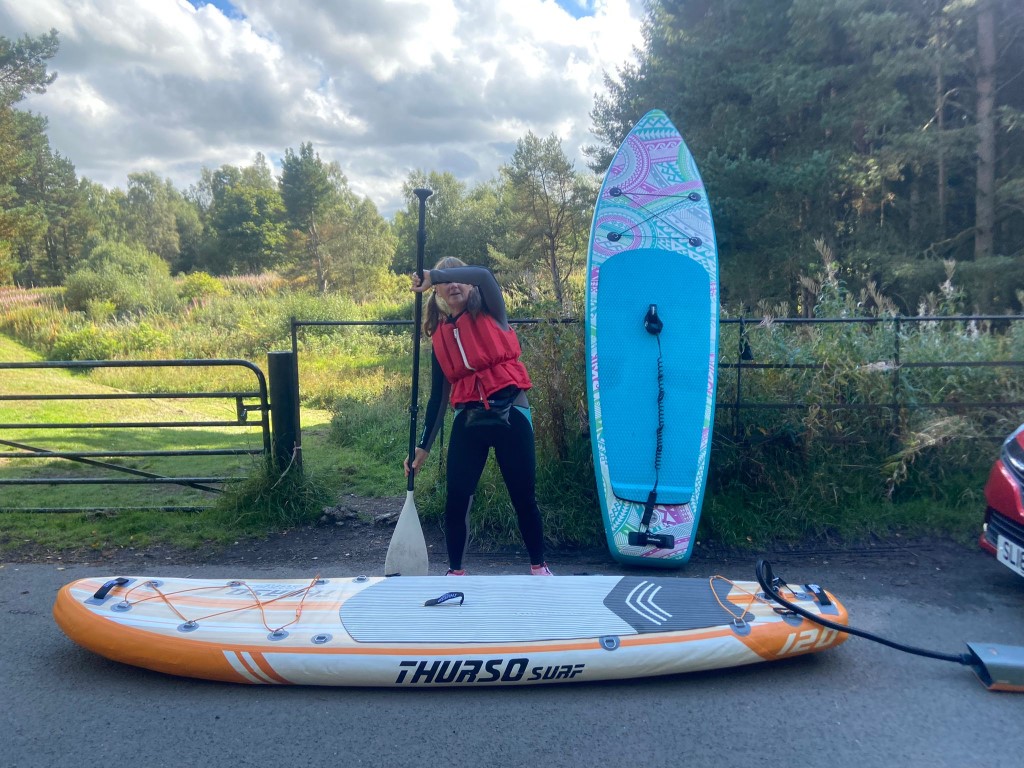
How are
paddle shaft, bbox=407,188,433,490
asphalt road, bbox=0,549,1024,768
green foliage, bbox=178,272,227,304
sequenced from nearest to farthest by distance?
asphalt road, bbox=0,549,1024,768, paddle shaft, bbox=407,188,433,490, green foliage, bbox=178,272,227,304

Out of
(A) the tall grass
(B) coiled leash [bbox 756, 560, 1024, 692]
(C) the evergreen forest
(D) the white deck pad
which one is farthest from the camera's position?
(C) the evergreen forest

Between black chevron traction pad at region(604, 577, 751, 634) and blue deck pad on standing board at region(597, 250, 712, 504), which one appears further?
blue deck pad on standing board at region(597, 250, 712, 504)

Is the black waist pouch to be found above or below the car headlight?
above

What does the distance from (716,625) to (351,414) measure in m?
7.15

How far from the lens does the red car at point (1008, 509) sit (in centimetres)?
373

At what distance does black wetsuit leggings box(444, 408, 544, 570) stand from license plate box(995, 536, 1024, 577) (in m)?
2.52

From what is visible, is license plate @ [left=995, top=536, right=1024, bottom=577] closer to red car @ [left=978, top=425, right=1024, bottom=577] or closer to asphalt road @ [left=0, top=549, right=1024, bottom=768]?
red car @ [left=978, top=425, right=1024, bottom=577]

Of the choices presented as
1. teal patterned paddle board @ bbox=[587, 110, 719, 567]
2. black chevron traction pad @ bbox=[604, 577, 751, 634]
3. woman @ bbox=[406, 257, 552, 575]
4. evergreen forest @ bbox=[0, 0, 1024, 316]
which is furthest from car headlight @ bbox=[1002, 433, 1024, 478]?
evergreen forest @ bbox=[0, 0, 1024, 316]

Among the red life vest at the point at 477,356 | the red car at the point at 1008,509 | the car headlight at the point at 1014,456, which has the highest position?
the red life vest at the point at 477,356

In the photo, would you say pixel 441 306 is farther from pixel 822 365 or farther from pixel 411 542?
pixel 822 365

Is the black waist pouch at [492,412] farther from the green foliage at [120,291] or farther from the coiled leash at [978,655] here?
the green foliage at [120,291]

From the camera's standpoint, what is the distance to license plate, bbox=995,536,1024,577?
3.70m

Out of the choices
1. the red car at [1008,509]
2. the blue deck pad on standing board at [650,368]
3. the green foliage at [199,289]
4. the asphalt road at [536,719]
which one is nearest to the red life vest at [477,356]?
the blue deck pad on standing board at [650,368]

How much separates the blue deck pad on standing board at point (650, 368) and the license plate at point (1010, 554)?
168 cm
